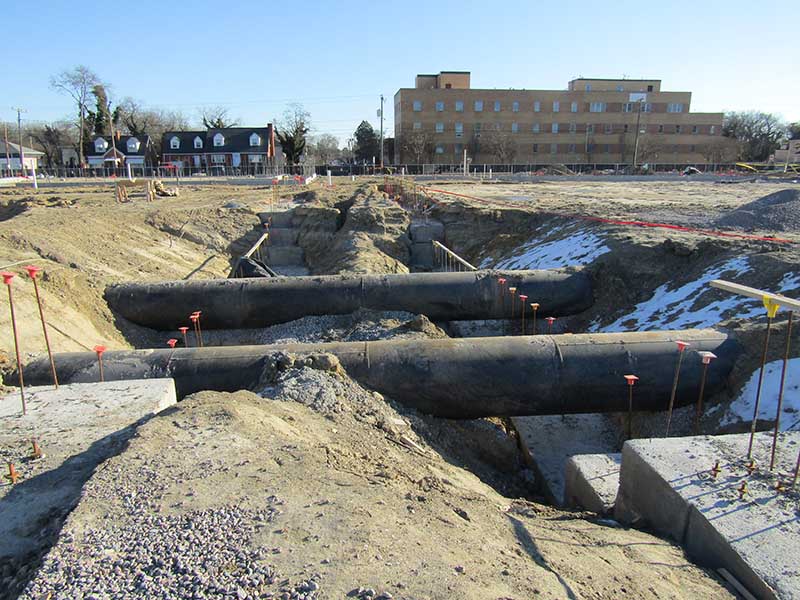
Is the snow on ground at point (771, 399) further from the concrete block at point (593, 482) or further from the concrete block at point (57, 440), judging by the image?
the concrete block at point (57, 440)

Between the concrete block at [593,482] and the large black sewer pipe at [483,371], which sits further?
the large black sewer pipe at [483,371]

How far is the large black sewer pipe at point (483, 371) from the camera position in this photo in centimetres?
676

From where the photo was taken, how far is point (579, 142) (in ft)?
232

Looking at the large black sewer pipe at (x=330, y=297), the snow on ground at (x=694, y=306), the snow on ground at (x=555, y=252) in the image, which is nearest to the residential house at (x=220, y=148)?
the snow on ground at (x=555, y=252)

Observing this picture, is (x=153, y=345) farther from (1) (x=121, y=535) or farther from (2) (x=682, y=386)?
(2) (x=682, y=386)

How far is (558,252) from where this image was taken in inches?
571

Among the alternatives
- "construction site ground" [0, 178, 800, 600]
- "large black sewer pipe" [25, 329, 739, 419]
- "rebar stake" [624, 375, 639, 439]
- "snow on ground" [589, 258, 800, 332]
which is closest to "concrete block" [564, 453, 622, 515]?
"construction site ground" [0, 178, 800, 600]

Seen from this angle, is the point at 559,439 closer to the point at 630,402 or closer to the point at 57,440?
the point at 630,402

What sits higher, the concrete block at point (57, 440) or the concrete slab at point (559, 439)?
the concrete block at point (57, 440)

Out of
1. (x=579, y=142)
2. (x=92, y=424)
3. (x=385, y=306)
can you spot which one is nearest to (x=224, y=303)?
(x=385, y=306)

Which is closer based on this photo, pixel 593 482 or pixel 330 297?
pixel 593 482

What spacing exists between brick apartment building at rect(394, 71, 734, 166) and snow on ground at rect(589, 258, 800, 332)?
5961 centimetres

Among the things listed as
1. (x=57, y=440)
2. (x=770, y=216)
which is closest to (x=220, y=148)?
(x=770, y=216)

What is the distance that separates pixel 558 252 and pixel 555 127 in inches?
2435
